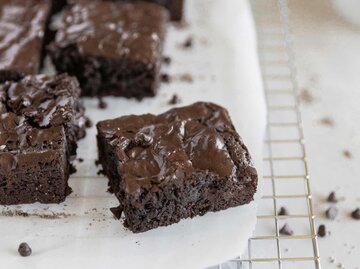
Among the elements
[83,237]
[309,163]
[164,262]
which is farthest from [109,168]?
[309,163]

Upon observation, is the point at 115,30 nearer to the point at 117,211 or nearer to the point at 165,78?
the point at 165,78

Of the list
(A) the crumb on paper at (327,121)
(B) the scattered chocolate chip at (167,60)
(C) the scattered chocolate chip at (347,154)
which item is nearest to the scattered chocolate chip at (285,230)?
(C) the scattered chocolate chip at (347,154)

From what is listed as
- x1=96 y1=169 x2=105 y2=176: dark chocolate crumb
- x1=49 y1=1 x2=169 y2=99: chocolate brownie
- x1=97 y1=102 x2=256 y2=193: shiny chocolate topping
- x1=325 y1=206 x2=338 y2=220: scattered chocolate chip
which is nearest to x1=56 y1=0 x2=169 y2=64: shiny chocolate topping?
x1=49 y1=1 x2=169 y2=99: chocolate brownie

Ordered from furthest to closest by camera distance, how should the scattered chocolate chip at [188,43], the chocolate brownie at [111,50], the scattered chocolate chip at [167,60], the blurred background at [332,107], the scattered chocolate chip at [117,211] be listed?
the scattered chocolate chip at [188,43], the scattered chocolate chip at [167,60], the chocolate brownie at [111,50], the blurred background at [332,107], the scattered chocolate chip at [117,211]

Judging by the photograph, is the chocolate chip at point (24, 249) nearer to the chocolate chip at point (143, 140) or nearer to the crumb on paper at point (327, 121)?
the chocolate chip at point (143, 140)

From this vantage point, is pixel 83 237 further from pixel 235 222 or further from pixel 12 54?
pixel 12 54

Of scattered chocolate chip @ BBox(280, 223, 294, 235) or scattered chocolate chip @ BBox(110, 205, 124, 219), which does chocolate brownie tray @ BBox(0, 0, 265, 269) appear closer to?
scattered chocolate chip @ BBox(110, 205, 124, 219)

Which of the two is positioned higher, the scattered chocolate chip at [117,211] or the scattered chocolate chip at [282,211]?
the scattered chocolate chip at [117,211]

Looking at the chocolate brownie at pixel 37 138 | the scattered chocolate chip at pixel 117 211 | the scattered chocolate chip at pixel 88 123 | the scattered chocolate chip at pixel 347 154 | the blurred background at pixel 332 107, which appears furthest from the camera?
the scattered chocolate chip at pixel 347 154

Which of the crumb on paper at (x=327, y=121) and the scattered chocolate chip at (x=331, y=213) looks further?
the crumb on paper at (x=327, y=121)
